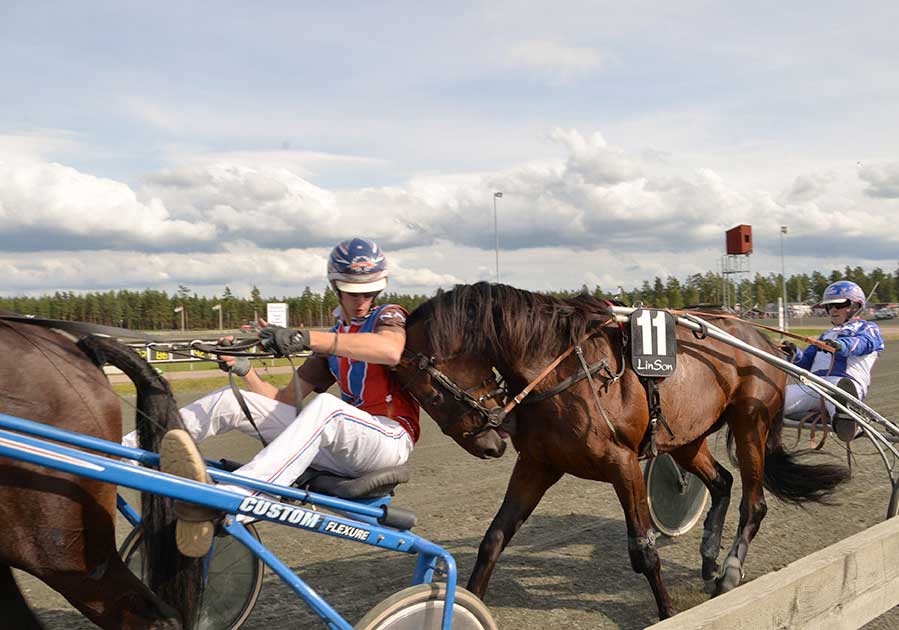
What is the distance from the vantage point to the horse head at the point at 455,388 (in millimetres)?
3293

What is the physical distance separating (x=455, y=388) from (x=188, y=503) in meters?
1.31

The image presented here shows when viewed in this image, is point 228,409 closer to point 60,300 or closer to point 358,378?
point 358,378

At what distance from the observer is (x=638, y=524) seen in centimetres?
366

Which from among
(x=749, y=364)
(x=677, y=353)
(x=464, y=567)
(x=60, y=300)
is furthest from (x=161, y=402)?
(x=60, y=300)

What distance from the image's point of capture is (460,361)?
3445 mm

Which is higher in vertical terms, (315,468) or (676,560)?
(315,468)

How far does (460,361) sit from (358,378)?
50 centimetres

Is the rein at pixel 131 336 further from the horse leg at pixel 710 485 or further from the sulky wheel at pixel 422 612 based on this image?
the horse leg at pixel 710 485

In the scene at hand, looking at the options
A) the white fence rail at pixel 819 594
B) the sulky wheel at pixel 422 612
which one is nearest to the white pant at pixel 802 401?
the white fence rail at pixel 819 594

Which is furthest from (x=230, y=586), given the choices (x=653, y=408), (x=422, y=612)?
(x=653, y=408)

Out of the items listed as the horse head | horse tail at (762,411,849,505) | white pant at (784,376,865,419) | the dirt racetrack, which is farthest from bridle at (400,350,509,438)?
white pant at (784,376,865,419)

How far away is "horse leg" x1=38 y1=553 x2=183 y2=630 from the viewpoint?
2.36m

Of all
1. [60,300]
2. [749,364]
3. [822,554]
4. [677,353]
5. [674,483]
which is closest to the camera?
[822,554]

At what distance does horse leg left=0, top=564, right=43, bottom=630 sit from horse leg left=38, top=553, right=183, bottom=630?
0.56m
